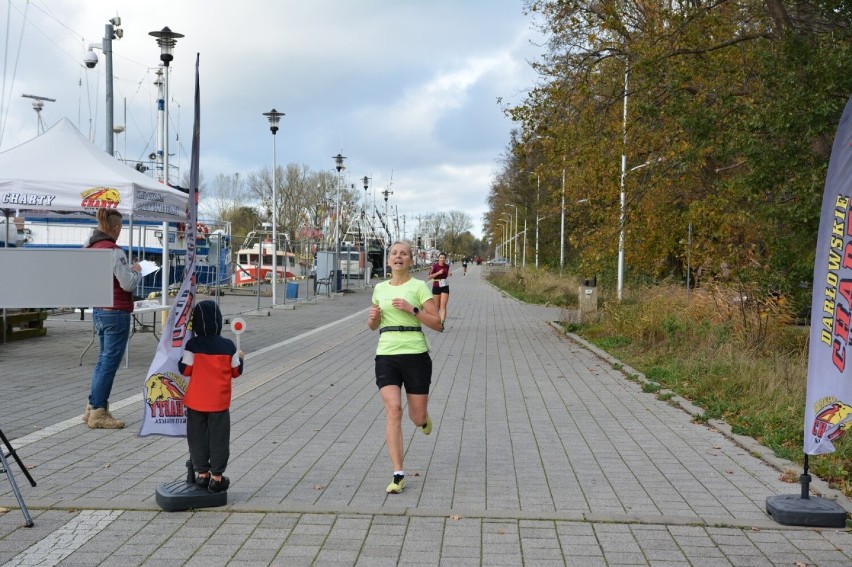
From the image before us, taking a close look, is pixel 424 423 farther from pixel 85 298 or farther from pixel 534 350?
pixel 534 350

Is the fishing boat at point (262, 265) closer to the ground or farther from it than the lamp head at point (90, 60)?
closer to the ground

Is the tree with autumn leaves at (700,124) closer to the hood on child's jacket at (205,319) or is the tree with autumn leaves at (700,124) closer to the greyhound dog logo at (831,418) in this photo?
the greyhound dog logo at (831,418)

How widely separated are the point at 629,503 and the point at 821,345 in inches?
60.1

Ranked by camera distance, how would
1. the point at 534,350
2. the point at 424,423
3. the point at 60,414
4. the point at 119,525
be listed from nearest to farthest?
the point at 119,525 → the point at 424,423 → the point at 60,414 → the point at 534,350

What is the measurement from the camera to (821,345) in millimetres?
5102

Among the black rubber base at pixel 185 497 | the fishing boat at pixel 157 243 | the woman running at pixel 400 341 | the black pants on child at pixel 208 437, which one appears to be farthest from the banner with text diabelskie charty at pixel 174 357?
the fishing boat at pixel 157 243

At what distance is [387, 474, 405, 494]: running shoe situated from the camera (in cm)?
565

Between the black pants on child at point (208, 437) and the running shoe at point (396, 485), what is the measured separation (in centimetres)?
109

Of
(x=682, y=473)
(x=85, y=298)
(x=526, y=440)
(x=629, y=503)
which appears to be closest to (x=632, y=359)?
(x=526, y=440)

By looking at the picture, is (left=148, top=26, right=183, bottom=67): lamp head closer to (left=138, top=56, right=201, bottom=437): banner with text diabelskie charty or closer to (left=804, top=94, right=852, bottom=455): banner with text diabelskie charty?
(left=138, top=56, right=201, bottom=437): banner with text diabelskie charty

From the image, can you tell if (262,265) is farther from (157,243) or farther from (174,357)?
(174,357)

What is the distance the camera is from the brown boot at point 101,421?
25.0 ft

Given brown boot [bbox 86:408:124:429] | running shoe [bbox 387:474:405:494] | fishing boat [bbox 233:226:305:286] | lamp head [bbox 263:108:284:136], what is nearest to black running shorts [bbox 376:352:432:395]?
running shoe [bbox 387:474:405:494]

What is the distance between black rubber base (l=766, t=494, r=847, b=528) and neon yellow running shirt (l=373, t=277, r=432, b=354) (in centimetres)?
242
